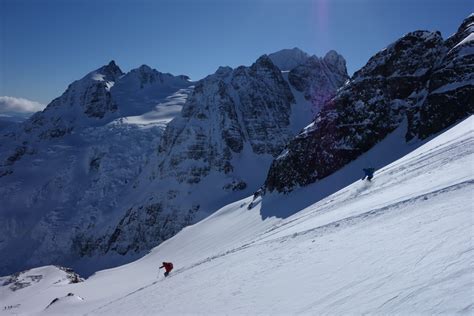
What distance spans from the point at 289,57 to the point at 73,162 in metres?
87.9

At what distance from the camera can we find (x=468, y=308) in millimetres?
5199

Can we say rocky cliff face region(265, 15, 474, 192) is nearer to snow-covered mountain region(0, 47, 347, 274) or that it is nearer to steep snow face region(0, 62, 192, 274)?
snow-covered mountain region(0, 47, 347, 274)

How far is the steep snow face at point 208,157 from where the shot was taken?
83.9 metres

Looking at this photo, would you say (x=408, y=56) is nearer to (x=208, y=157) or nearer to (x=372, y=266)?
(x=372, y=266)

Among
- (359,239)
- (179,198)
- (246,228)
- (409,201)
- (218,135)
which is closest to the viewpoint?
(359,239)

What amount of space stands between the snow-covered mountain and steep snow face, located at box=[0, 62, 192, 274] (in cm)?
38

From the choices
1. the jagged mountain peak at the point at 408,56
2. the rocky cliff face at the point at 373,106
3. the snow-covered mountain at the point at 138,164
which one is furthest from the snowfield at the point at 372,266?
the snow-covered mountain at the point at 138,164

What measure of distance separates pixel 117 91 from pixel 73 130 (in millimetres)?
33959

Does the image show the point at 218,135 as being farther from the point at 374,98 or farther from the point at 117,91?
the point at 117,91

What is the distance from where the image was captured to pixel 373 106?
153 feet

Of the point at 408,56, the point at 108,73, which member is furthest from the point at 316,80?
the point at 108,73

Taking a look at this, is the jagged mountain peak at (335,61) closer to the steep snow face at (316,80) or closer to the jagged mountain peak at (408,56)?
the steep snow face at (316,80)

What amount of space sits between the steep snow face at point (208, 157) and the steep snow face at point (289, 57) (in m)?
31.2

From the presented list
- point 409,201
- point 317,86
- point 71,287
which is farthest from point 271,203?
point 317,86
